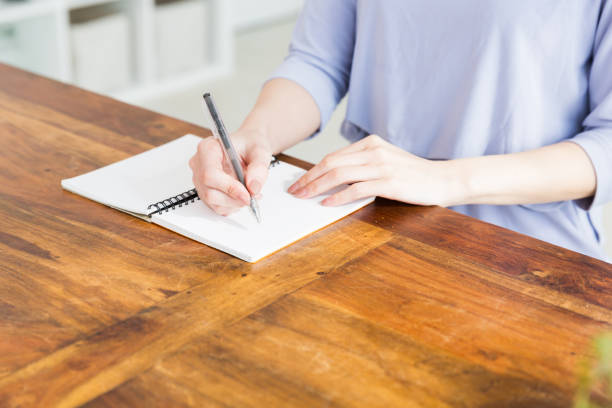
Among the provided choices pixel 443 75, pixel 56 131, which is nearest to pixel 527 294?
pixel 443 75

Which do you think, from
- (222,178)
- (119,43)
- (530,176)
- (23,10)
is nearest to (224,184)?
(222,178)

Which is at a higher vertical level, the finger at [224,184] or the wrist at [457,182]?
the finger at [224,184]

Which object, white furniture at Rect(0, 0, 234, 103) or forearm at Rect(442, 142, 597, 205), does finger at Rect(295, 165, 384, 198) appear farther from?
white furniture at Rect(0, 0, 234, 103)

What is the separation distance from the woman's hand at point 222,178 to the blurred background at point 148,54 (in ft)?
5.99

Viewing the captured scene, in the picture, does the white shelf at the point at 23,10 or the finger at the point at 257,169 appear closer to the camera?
the finger at the point at 257,169

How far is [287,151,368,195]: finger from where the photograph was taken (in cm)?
85

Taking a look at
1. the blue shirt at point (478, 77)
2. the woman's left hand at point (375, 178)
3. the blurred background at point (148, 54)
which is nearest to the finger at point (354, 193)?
the woman's left hand at point (375, 178)

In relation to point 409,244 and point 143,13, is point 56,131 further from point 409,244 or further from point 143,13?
point 143,13

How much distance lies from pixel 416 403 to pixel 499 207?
0.60 m

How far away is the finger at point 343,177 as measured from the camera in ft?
2.74

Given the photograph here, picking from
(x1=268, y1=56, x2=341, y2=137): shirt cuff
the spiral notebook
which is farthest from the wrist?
(x1=268, y1=56, x2=341, y2=137): shirt cuff

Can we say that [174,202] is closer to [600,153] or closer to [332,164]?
[332,164]

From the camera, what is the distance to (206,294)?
663mm

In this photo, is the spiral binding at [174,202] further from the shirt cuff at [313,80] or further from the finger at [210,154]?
the shirt cuff at [313,80]
